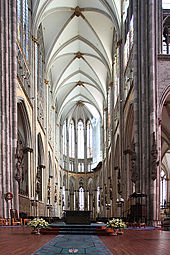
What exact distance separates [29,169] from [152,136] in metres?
11.0

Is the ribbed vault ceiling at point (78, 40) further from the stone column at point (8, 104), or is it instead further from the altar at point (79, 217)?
the altar at point (79, 217)

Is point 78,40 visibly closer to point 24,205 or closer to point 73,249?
point 24,205

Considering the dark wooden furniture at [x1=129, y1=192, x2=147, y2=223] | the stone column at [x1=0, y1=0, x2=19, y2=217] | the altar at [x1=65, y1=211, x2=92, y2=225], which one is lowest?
the altar at [x1=65, y1=211, x2=92, y2=225]

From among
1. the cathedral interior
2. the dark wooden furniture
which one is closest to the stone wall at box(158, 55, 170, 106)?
the cathedral interior

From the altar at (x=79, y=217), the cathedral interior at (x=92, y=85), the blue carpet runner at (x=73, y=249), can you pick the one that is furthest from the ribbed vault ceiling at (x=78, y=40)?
the blue carpet runner at (x=73, y=249)

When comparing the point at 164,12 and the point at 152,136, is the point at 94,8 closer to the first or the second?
the point at 164,12

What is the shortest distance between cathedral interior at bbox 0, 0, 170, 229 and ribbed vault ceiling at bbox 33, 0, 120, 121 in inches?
3.7

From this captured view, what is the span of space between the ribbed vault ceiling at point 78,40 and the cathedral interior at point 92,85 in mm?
94

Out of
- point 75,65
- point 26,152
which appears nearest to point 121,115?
point 26,152

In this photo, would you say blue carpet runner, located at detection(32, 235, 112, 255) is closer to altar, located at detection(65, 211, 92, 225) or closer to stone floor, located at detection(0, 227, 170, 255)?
stone floor, located at detection(0, 227, 170, 255)

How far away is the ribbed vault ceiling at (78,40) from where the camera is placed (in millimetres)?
29797

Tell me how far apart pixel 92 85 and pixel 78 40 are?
30.1 feet

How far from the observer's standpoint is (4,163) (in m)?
17.9

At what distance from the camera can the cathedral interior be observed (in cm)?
1880
